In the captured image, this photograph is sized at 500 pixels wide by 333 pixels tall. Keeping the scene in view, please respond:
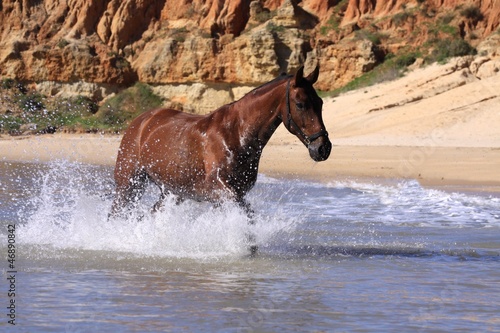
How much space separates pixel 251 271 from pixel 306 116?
4.66 ft

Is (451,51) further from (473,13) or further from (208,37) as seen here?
(208,37)

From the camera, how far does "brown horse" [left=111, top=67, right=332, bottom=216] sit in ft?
24.0

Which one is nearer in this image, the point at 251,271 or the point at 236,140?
the point at 251,271

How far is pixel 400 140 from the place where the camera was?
23.0m

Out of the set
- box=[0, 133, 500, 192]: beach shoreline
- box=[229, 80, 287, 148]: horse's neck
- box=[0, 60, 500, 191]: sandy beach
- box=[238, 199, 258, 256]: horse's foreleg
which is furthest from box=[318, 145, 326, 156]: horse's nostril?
box=[0, 60, 500, 191]: sandy beach

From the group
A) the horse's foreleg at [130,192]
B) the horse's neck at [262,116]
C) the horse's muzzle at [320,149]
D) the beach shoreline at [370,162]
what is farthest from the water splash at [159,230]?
the beach shoreline at [370,162]

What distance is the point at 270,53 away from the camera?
35688mm

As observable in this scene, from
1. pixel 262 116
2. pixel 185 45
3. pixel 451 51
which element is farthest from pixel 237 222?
pixel 185 45

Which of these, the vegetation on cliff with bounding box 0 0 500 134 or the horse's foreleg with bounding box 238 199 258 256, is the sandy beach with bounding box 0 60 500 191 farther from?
the horse's foreleg with bounding box 238 199 258 256

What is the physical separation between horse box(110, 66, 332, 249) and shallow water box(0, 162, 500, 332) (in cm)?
26

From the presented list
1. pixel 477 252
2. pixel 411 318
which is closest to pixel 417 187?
pixel 477 252

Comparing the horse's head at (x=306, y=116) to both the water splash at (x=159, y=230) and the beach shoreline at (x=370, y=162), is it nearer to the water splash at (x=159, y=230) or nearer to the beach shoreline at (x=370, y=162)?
the water splash at (x=159, y=230)

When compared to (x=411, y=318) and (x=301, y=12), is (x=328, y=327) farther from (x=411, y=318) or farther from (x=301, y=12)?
(x=301, y=12)

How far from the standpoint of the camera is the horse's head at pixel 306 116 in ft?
23.6
